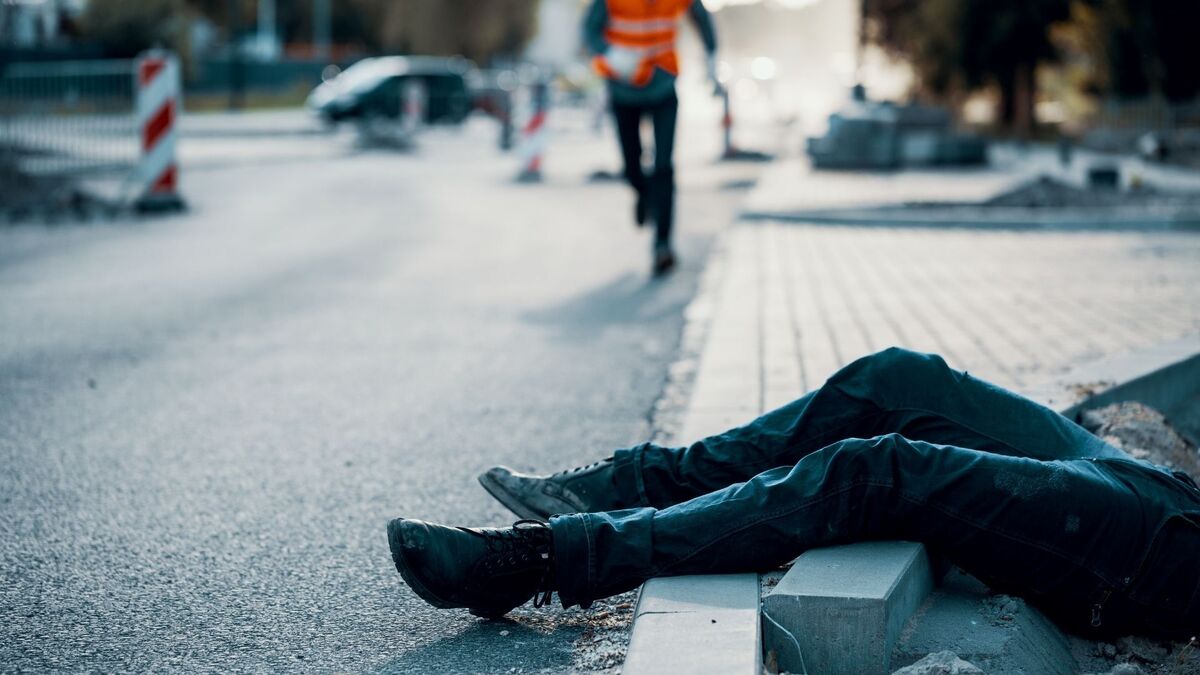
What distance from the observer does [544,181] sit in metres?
19.2

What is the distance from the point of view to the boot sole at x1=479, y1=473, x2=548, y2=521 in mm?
3961

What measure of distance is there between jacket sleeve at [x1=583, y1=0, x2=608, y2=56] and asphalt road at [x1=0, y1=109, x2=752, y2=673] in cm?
145

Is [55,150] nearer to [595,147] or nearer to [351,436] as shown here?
[351,436]

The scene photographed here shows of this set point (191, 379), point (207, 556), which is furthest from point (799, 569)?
point (191, 379)

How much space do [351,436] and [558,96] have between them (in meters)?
59.8

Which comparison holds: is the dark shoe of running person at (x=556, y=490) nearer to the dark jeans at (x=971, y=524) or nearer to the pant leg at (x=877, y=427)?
the pant leg at (x=877, y=427)

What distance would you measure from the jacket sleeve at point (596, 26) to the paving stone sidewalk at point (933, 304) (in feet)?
Result: 5.31

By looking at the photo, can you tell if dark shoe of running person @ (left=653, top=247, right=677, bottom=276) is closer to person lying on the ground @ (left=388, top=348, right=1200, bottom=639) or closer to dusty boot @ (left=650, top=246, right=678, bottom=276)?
dusty boot @ (left=650, top=246, right=678, bottom=276)

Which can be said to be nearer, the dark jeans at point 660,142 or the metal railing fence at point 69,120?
the dark jeans at point 660,142

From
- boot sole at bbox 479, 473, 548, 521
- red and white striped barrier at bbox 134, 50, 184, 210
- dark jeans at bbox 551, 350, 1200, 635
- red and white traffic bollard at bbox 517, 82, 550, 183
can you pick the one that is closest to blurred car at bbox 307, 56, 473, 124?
red and white traffic bollard at bbox 517, 82, 550, 183

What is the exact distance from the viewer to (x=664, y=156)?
32.0ft

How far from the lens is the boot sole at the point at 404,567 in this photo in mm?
3335

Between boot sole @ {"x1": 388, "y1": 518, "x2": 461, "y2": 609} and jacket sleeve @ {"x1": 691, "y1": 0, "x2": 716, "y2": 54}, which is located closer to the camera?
boot sole @ {"x1": 388, "y1": 518, "x2": 461, "y2": 609}

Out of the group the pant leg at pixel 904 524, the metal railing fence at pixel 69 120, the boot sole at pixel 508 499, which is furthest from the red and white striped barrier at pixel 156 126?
the pant leg at pixel 904 524
